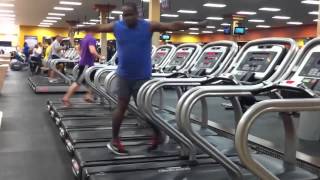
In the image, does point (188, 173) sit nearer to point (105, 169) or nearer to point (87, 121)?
point (105, 169)

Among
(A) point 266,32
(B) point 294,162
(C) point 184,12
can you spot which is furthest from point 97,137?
(A) point 266,32

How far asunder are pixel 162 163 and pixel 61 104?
372 centimetres

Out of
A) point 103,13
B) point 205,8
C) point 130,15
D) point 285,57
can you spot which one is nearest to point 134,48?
point 130,15

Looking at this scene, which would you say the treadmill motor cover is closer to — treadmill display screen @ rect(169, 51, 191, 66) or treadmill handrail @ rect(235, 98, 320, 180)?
treadmill display screen @ rect(169, 51, 191, 66)

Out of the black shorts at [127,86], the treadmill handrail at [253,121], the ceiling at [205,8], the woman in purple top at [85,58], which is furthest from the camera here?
the ceiling at [205,8]

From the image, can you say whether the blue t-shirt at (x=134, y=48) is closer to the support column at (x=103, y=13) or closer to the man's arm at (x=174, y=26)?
the man's arm at (x=174, y=26)

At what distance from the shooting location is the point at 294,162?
3.15m

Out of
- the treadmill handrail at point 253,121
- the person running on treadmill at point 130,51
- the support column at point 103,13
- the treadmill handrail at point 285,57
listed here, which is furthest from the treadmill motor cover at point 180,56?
the support column at point 103,13

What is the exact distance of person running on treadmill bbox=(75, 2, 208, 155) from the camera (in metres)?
3.49

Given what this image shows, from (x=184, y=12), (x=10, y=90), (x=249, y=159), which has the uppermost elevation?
(x=184, y=12)

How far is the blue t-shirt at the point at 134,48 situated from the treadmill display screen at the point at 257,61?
4.26ft

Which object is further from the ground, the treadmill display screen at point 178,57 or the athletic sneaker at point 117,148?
the treadmill display screen at point 178,57

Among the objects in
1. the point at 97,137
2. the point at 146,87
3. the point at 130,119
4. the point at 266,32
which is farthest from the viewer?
the point at 266,32

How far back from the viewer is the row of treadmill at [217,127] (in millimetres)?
2588
